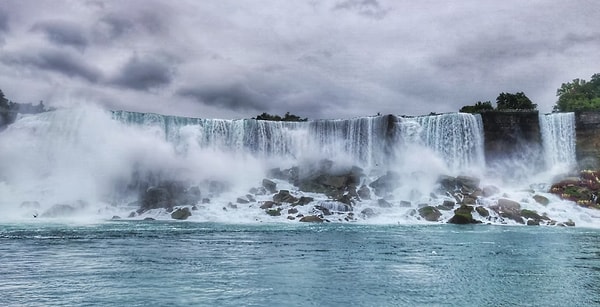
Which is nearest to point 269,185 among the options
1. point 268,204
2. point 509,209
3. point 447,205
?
point 268,204

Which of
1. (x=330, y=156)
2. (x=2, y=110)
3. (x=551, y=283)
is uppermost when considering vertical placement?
(x=2, y=110)

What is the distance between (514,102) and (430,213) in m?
44.3

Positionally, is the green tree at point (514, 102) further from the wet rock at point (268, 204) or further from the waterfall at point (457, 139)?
the wet rock at point (268, 204)

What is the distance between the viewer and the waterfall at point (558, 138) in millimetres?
53719

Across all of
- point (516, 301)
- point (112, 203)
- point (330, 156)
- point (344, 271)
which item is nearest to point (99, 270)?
point (344, 271)

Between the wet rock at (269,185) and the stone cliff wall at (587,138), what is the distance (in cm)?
3089

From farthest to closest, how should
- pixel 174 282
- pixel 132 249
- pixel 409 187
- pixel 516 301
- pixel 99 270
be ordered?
1. pixel 409 187
2. pixel 132 249
3. pixel 99 270
4. pixel 174 282
5. pixel 516 301

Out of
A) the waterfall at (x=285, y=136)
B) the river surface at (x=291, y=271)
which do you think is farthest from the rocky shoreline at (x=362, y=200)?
the river surface at (x=291, y=271)

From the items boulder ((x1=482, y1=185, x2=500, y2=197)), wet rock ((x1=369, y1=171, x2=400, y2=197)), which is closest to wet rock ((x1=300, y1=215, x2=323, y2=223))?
wet rock ((x1=369, y1=171, x2=400, y2=197))

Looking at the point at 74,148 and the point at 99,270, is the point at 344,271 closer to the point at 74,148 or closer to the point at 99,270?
the point at 99,270

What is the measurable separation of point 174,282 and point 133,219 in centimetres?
3182

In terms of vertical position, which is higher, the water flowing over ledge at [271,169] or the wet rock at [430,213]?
the water flowing over ledge at [271,169]

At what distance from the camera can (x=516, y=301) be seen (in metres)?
11.8

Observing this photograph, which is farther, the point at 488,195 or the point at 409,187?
the point at 409,187
